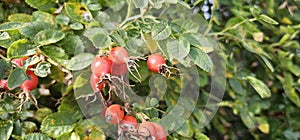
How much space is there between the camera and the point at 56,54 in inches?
42.9

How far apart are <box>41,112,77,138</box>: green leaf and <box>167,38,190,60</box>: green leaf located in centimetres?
30

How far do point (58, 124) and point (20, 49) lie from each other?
19 centimetres

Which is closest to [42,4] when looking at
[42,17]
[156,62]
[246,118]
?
[42,17]

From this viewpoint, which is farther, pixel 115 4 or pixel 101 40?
pixel 115 4

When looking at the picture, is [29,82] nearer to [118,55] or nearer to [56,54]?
[56,54]

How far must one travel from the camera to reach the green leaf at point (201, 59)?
101 centimetres

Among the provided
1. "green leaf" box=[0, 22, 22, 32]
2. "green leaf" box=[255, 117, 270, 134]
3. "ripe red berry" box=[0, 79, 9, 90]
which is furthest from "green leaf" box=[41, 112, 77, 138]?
"green leaf" box=[255, 117, 270, 134]

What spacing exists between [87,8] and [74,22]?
5 cm

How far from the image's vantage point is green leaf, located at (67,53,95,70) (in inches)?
41.0

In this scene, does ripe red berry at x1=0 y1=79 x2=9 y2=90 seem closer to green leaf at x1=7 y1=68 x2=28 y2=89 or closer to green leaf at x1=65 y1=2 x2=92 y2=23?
green leaf at x1=7 y1=68 x2=28 y2=89

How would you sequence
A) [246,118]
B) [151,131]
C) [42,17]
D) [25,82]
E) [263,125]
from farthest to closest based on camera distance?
[263,125] → [246,118] → [42,17] → [25,82] → [151,131]

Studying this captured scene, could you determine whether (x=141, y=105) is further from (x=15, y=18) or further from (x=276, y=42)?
(x=276, y=42)

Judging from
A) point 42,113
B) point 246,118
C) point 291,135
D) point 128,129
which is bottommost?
point 291,135

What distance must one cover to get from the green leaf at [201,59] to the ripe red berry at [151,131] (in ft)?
0.51
